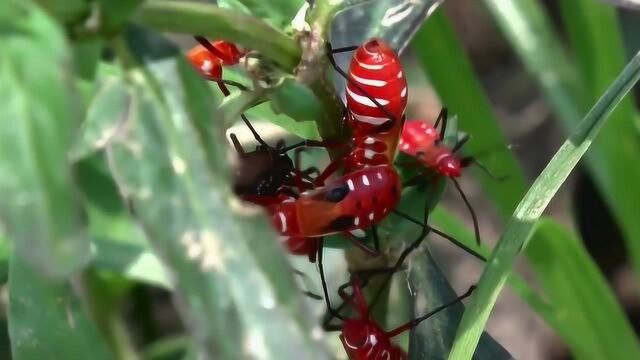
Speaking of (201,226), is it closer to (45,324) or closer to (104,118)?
(104,118)

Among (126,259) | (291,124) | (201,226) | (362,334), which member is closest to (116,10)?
(201,226)

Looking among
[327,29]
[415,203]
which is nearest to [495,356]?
[415,203]

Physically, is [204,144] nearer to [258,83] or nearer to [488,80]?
[258,83]

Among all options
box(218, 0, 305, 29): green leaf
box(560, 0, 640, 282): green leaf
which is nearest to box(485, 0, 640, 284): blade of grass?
box(560, 0, 640, 282): green leaf

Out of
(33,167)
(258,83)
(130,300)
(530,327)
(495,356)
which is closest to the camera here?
(33,167)

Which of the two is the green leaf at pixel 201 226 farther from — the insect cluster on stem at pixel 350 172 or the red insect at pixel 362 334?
the red insect at pixel 362 334
